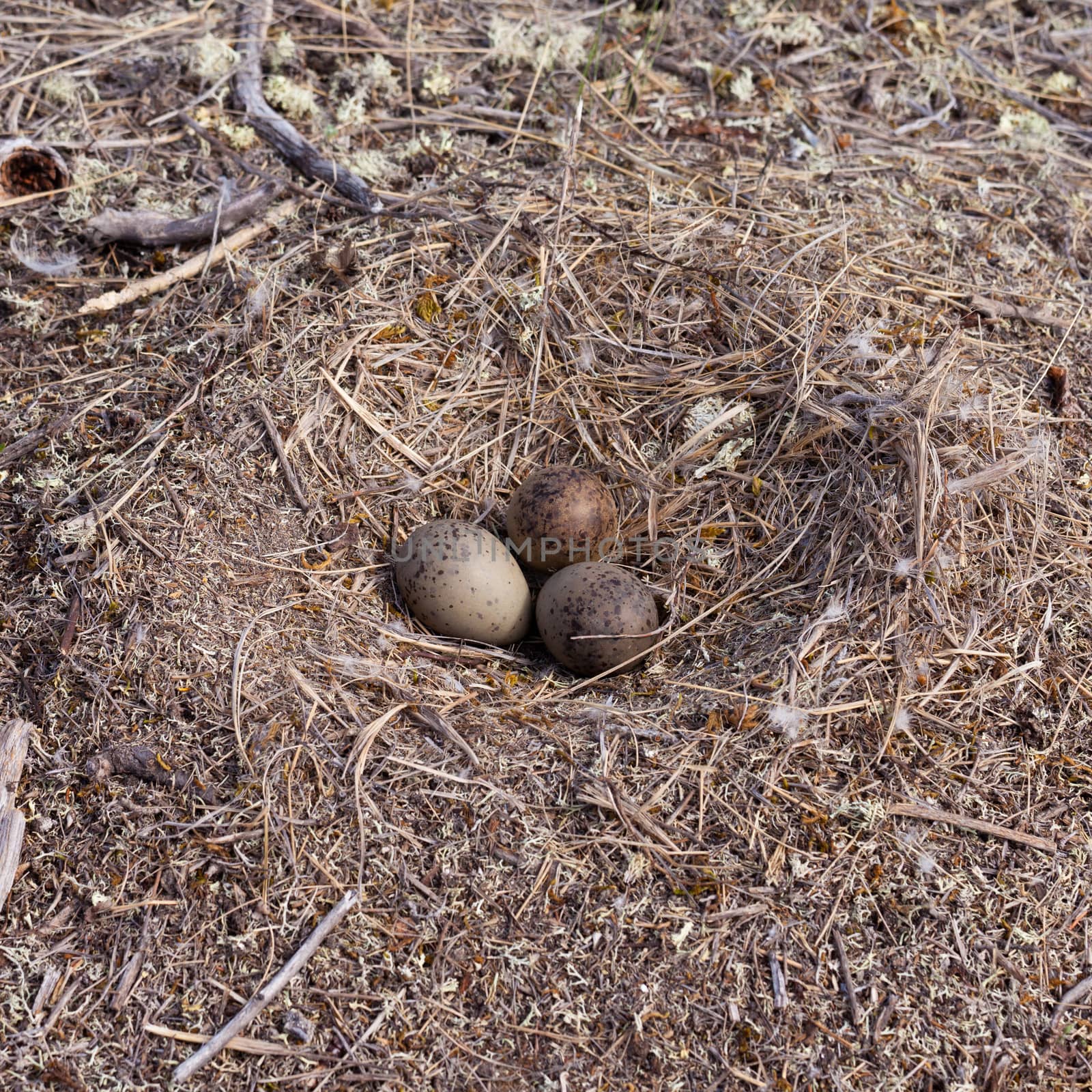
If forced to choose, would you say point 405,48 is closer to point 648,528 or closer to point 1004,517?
point 648,528

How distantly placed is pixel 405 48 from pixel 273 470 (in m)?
2.20

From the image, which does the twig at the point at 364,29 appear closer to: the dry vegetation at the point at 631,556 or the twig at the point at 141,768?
the dry vegetation at the point at 631,556

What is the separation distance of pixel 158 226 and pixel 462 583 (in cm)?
178

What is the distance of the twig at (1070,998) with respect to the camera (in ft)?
6.95

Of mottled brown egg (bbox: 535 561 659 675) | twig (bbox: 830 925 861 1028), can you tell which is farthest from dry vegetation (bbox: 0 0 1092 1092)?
mottled brown egg (bbox: 535 561 659 675)

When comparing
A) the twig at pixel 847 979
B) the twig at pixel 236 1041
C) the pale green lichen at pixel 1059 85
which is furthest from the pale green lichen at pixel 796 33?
the twig at pixel 236 1041

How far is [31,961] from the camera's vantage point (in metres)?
2.11

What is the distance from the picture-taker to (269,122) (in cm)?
365

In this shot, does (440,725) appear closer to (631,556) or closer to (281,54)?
(631,556)

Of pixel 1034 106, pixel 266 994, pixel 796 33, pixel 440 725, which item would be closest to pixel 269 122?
pixel 796 33

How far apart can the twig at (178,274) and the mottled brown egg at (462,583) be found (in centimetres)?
131

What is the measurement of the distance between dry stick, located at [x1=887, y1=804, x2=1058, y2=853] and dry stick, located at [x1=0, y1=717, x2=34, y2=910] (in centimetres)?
214

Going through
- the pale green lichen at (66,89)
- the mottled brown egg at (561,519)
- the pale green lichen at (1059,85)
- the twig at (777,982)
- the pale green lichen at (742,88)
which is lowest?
the twig at (777,982)

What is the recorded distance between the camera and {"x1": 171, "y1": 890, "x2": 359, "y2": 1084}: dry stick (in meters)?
1.96
